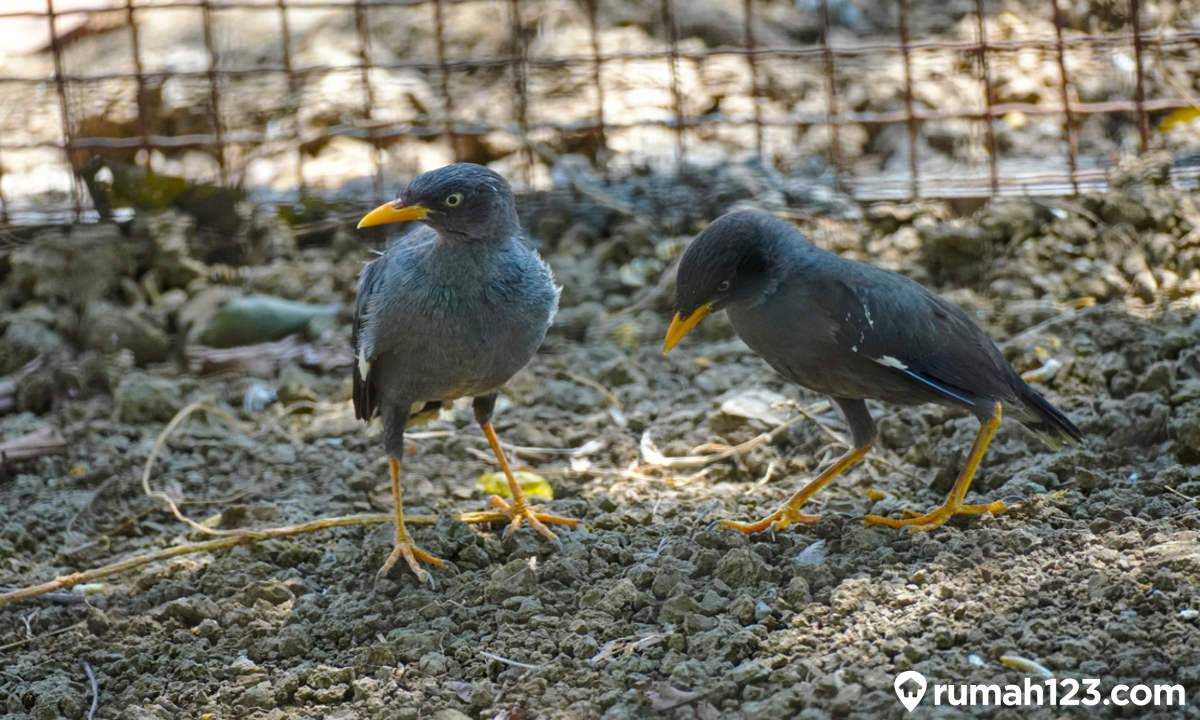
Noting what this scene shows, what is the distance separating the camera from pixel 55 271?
6770 mm

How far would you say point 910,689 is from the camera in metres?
3.31

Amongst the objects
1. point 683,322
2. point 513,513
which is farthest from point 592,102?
point 683,322

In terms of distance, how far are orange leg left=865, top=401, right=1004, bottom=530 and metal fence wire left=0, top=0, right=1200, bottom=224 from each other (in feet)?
8.50

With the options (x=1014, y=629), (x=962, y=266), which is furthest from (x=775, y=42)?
(x=1014, y=629)

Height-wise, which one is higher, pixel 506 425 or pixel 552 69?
pixel 552 69

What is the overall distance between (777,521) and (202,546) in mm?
1868

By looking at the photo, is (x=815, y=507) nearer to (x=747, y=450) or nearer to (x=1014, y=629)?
(x=747, y=450)

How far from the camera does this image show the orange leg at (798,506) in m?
4.41

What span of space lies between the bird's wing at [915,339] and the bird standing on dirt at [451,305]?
1040 millimetres

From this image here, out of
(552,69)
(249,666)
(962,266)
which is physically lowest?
(249,666)

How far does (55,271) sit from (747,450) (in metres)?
3.65

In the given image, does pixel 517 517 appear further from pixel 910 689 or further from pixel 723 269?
pixel 910 689

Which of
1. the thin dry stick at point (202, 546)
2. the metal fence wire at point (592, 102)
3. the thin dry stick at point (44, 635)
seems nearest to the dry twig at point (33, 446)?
the thin dry stick at point (202, 546)

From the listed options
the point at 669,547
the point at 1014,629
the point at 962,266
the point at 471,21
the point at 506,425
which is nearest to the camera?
the point at 1014,629
